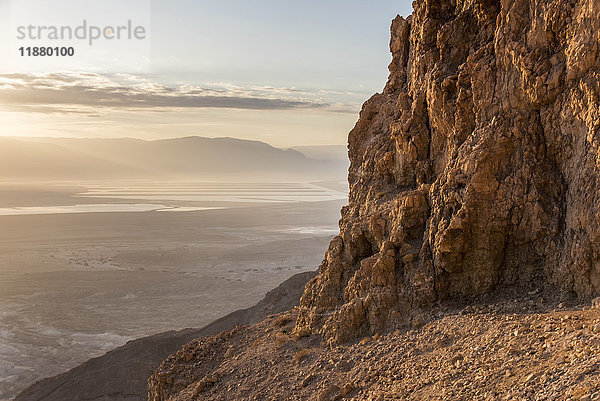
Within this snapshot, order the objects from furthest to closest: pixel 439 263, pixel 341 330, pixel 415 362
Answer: pixel 341 330
pixel 439 263
pixel 415 362

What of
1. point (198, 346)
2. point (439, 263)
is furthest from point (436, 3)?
point (198, 346)

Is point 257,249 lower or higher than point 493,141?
lower

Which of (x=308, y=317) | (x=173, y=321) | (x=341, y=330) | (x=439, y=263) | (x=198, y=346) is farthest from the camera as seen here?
(x=173, y=321)

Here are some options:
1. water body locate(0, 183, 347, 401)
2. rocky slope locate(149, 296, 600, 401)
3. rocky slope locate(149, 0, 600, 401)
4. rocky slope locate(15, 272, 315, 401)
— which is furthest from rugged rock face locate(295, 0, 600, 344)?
water body locate(0, 183, 347, 401)

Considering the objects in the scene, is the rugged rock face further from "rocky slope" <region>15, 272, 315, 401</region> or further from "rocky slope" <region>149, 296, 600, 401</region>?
"rocky slope" <region>15, 272, 315, 401</region>

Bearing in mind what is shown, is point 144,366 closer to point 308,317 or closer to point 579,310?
point 308,317

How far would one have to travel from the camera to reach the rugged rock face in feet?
29.3

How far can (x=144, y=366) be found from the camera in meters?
21.9

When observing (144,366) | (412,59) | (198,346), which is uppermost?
(412,59)

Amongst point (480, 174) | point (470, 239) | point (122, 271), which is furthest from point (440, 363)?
point (122, 271)

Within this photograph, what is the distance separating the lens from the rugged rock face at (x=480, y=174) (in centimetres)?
892

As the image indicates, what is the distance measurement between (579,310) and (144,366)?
1816 cm

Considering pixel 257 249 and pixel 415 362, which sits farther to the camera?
pixel 257 249

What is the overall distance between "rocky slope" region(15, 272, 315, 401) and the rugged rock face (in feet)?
35.2
